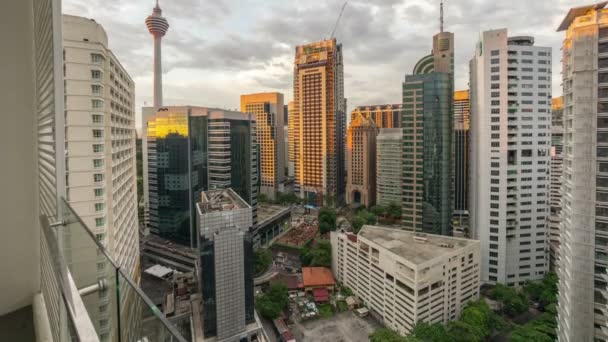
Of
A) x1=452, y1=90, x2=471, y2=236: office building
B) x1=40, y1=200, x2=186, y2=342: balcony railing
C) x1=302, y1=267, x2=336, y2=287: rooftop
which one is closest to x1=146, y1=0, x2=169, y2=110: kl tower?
x1=302, y1=267, x2=336, y2=287: rooftop

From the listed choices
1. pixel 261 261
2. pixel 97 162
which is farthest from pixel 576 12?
pixel 261 261

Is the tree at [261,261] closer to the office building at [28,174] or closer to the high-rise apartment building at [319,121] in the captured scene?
the high-rise apartment building at [319,121]

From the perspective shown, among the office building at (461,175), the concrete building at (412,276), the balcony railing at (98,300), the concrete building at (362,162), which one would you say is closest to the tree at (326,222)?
the concrete building at (362,162)

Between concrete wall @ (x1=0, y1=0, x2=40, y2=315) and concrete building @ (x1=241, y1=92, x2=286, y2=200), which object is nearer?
concrete wall @ (x1=0, y1=0, x2=40, y2=315)

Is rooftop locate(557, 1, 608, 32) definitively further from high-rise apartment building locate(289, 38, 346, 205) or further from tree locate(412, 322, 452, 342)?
high-rise apartment building locate(289, 38, 346, 205)

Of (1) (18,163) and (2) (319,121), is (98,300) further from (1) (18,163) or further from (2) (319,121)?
(2) (319,121)
